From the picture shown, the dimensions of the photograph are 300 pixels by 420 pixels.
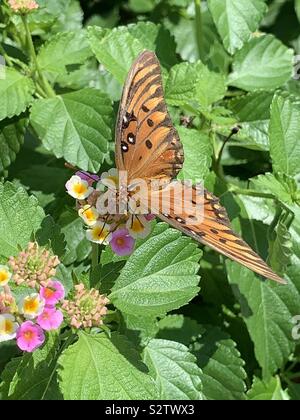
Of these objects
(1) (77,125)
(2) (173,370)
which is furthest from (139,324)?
(1) (77,125)

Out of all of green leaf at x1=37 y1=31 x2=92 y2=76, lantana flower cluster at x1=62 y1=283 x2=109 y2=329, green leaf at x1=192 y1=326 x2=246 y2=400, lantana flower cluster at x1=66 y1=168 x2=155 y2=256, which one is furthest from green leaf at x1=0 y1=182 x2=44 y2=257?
green leaf at x1=192 y1=326 x2=246 y2=400

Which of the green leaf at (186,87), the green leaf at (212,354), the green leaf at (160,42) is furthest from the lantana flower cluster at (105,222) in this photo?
the green leaf at (160,42)

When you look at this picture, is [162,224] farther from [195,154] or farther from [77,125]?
[77,125]

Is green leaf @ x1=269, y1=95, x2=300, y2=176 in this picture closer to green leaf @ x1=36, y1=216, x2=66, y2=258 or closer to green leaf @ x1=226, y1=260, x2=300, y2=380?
green leaf @ x1=226, y1=260, x2=300, y2=380

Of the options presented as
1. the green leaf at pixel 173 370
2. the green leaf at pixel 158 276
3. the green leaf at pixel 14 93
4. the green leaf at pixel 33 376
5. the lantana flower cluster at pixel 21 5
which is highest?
the lantana flower cluster at pixel 21 5

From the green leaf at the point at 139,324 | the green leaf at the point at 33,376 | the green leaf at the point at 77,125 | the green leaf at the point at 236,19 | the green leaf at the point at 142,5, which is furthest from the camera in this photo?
the green leaf at the point at 142,5

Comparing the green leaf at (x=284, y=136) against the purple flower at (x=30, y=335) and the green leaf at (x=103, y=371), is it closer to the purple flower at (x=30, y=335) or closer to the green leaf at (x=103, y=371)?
the green leaf at (x=103, y=371)
